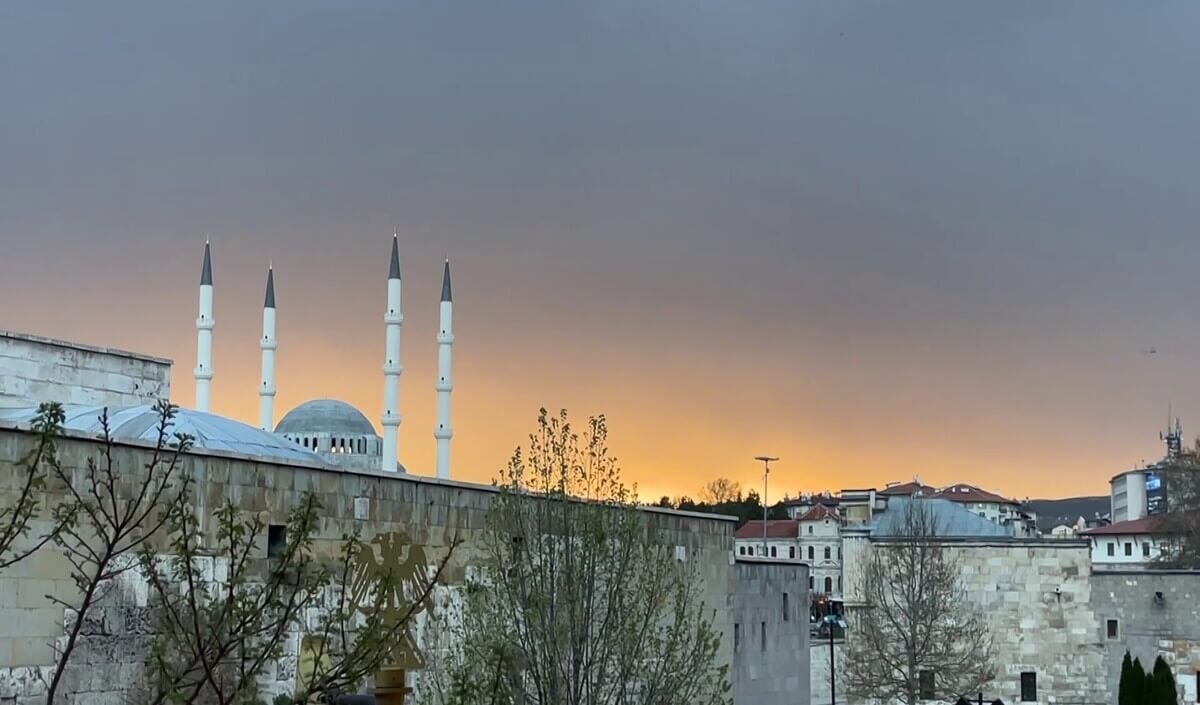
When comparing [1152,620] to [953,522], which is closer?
[1152,620]

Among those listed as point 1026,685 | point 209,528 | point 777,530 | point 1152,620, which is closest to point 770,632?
point 209,528

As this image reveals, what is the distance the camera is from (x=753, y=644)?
20047mm

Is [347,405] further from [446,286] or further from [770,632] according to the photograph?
[770,632]

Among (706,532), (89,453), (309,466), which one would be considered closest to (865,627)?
(706,532)

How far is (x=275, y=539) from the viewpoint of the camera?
11.7m

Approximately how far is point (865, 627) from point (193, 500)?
21.3 meters

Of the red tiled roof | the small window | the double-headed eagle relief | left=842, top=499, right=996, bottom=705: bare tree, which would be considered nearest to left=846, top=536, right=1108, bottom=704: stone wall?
left=842, top=499, right=996, bottom=705: bare tree

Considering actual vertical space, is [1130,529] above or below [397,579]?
above

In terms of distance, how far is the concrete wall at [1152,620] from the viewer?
31031mm

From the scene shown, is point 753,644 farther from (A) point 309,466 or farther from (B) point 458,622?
(A) point 309,466

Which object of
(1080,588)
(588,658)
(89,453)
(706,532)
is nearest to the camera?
(89,453)

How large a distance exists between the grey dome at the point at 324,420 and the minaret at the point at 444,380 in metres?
2.73

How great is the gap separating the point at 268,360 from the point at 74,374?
116ft

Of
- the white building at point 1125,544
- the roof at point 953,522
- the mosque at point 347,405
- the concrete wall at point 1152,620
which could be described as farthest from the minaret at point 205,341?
the white building at point 1125,544
